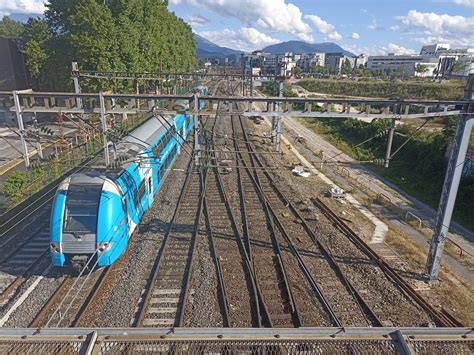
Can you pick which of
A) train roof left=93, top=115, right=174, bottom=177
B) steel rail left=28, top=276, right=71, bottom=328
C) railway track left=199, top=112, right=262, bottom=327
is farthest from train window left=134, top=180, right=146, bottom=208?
steel rail left=28, top=276, right=71, bottom=328

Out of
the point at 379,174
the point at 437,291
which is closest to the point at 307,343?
the point at 437,291

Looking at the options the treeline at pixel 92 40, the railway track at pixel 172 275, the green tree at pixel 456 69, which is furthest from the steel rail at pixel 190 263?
the treeline at pixel 92 40

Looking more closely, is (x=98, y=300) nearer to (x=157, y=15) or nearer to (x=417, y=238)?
(x=417, y=238)

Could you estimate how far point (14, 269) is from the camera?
36.1ft

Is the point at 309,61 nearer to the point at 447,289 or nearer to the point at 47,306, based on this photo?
the point at 447,289

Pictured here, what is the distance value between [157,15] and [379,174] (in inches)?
1189

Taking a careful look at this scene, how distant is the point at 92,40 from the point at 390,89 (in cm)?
4920

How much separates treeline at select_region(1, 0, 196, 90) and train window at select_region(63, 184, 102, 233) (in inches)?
759

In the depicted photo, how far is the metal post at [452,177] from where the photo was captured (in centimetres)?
978

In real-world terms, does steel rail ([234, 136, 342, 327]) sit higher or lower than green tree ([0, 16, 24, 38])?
lower

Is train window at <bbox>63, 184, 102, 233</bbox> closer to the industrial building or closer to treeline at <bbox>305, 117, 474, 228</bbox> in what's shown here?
treeline at <bbox>305, 117, 474, 228</bbox>

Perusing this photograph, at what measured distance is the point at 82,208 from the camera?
32.3ft

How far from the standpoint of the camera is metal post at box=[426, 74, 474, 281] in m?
9.78

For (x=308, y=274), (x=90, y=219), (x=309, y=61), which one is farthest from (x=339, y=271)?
(x=309, y=61)
